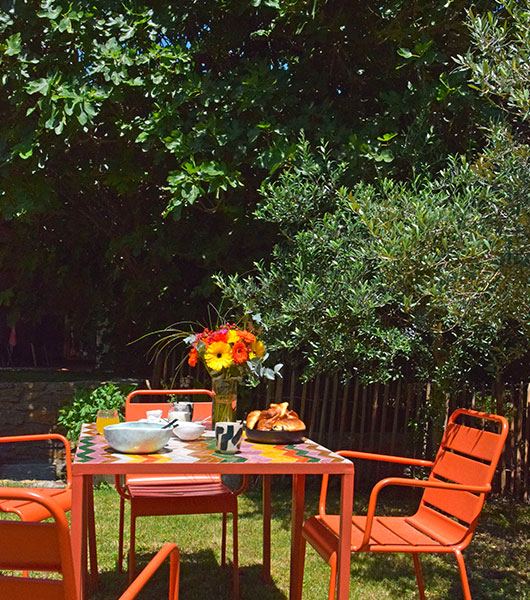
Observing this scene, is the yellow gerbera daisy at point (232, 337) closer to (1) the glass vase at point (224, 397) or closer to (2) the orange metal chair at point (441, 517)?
(1) the glass vase at point (224, 397)

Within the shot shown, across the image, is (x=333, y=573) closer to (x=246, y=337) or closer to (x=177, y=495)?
(x=246, y=337)

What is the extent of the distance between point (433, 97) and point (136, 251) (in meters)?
3.17

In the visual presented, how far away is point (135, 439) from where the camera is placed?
8.28 ft

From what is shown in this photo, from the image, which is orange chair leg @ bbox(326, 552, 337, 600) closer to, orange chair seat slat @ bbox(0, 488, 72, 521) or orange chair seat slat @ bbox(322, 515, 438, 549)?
orange chair seat slat @ bbox(322, 515, 438, 549)

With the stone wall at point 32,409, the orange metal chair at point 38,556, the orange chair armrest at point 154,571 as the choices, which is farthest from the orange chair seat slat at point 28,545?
the stone wall at point 32,409

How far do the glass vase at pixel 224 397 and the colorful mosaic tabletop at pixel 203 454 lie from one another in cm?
14

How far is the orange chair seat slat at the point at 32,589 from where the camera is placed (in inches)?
59.0

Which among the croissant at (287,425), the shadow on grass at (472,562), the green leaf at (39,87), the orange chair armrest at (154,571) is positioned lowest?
the shadow on grass at (472,562)

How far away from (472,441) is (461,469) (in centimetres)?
13

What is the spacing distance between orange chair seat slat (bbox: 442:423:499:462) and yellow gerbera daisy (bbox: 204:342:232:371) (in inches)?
43.5

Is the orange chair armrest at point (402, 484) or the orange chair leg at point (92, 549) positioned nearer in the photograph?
the orange chair armrest at point (402, 484)

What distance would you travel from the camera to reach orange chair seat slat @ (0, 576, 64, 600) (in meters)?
1.50

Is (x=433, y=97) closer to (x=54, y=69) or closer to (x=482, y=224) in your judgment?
(x=482, y=224)

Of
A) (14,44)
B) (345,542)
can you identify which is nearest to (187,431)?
(345,542)
